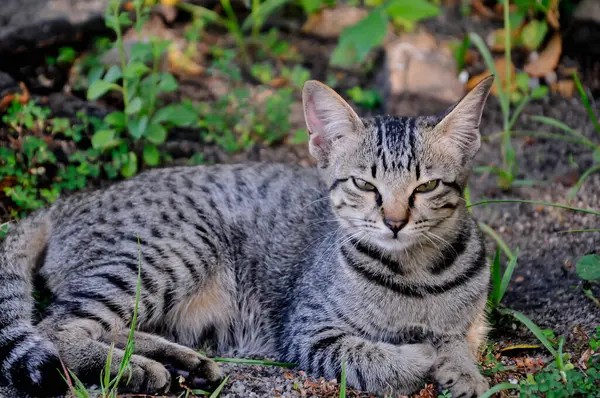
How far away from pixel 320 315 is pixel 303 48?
12.9 feet

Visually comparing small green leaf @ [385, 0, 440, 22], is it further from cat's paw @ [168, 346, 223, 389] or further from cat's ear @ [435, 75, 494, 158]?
cat's paw @ [168, 346, 223, 389]

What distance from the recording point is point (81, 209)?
4543 mm

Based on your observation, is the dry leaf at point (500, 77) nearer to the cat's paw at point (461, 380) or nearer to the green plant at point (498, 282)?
the green plant at point (498, 282)

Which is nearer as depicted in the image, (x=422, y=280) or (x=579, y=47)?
Result: (x=422, y=280)

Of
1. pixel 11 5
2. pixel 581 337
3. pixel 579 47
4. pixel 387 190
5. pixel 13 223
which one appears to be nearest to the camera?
pixel 387 190

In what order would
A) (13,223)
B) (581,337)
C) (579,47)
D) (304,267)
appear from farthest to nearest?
1. (579,47)
2. (13,223)
3. (304,267)
4. (581,337)

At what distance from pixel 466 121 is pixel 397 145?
382mm

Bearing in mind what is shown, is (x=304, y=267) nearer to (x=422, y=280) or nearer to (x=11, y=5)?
(x=422, y=280)

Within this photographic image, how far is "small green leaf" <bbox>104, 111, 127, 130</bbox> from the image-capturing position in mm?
5332

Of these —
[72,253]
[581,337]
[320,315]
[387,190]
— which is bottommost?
[581,337]

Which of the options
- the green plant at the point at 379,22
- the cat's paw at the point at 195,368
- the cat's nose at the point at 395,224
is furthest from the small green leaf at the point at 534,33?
the cat's paw at the point at 195,368

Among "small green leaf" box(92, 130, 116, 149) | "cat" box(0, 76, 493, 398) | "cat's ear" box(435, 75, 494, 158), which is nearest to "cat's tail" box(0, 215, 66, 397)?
"cat" box(0, 76, 493, 398)

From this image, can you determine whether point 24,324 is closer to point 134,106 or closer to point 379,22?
point 134,106

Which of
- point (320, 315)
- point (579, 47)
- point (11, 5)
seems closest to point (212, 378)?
point (320, 315)
